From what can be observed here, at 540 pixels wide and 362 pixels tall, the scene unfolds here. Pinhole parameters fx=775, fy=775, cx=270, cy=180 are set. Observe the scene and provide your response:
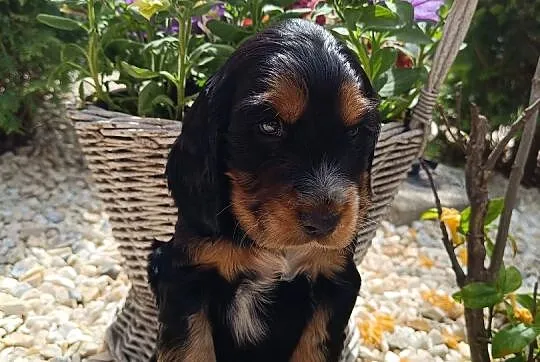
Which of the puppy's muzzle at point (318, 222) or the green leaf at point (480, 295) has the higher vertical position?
the puppy's muzzle at point (318, 222)

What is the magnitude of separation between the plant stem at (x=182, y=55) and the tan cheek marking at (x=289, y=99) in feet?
2.60

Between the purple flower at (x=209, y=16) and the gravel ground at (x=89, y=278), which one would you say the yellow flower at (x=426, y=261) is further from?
the purple flower at (x=209, y=16)

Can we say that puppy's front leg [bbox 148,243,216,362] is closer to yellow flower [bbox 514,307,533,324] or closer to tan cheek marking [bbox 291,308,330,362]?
tan cheek marking [bbox 291,308,330,362]

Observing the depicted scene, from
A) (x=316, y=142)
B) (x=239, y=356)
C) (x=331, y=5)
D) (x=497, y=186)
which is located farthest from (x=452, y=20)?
(x=497, y=186)

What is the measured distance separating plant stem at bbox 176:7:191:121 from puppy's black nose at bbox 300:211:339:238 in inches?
38.3

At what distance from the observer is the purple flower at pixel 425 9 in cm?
270

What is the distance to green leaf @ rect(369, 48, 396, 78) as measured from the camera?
8.46ft

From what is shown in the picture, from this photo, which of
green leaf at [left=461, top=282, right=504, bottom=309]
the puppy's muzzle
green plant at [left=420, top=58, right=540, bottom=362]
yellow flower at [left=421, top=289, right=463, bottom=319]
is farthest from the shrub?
yellow flower at [left=421, top=289, right=463, bottom=319]

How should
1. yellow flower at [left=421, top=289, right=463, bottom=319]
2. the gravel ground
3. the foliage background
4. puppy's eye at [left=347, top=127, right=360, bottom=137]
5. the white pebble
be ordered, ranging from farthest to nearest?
the foliage background < yellow flower at [left=421, top=289, right=463, bottom=319] < the gravel ground < the white pebble < puppy's eye at [left=347, top=127, right=360, bottom=137]

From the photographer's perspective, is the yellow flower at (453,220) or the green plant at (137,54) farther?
the yellow flower at (453,220)

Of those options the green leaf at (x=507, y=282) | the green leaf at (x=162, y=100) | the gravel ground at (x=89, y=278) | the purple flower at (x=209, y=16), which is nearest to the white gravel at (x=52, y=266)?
the gravel ground at (x=89, y=278)

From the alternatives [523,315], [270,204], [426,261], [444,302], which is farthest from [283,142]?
[426,261]

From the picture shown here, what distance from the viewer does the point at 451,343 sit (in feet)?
11.1

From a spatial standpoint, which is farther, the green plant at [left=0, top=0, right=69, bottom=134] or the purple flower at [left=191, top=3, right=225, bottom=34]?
the green plant at [left=0, top=0, right=69, bottom=134]
